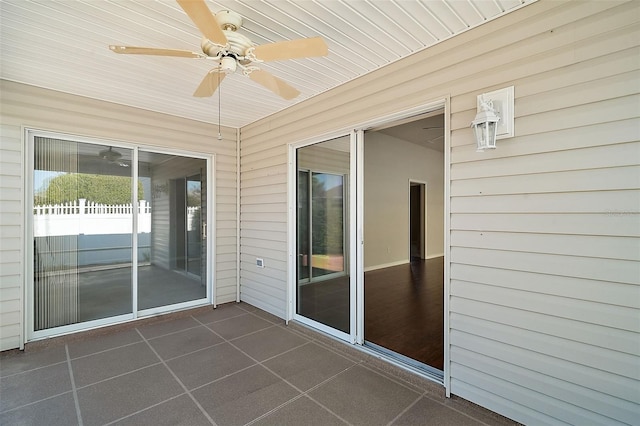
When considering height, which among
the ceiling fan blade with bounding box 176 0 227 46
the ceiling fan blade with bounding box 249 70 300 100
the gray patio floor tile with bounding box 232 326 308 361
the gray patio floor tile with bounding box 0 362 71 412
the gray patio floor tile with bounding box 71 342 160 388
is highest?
the ceiling fan blade with bounding box 249 70 300 100

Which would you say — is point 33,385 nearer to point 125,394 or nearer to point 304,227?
point 125,394

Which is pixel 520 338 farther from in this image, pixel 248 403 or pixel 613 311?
pixel 248 403

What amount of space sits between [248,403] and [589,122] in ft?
9.99

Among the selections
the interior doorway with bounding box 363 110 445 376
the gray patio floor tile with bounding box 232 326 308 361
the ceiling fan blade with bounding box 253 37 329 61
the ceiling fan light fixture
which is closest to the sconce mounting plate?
the interior doorway with bounding box 363 110 445 376

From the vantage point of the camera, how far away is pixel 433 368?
2615 mm

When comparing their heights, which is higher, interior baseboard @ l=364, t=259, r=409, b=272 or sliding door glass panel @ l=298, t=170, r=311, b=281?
sliding door glass panel @ l=298, t=170, r=311, b=281

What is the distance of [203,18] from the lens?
1.51 meters

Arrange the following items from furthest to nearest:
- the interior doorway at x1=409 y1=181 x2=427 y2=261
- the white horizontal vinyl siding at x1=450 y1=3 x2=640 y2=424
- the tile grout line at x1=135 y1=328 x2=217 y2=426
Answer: the interior doorway at x1=409 y1=181 x2=427 y2=261, the tile grout line at x1=135 y1=328 x2=217 y2=426, the white horizontal vinyl siding at x1=450 y1=3 x2=640 y2=424

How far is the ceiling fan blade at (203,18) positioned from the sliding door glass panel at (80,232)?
288cm

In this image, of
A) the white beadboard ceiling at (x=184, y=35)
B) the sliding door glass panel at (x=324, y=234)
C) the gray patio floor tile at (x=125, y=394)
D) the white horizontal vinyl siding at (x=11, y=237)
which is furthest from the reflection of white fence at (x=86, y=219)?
the sliding door glass panel at (x=324, y=234)

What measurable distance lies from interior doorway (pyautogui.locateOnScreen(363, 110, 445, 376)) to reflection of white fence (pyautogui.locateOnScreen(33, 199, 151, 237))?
3.30 meters

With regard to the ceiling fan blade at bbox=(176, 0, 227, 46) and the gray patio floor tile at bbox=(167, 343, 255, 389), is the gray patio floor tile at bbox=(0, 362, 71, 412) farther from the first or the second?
the ceiling fan blade at bbox=(176, 0, 227, 46)

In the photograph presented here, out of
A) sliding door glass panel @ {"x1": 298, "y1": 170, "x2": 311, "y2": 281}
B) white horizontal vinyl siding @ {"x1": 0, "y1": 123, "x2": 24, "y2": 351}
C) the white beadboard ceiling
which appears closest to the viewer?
the white beadboard ceiling

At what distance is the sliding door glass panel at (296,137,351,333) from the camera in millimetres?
3311
